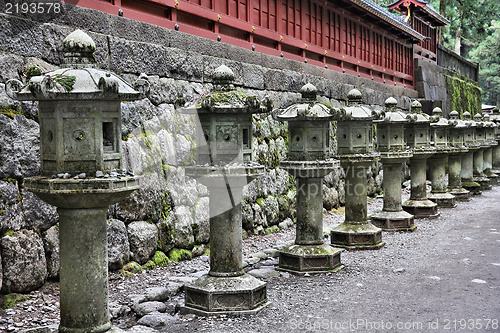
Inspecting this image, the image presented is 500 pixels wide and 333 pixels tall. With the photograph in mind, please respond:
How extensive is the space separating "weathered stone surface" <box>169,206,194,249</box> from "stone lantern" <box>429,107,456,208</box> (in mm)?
9079

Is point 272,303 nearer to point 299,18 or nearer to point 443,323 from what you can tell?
point 443,323

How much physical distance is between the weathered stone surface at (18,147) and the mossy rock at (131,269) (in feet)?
6.06

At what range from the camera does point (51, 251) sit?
6043 mm

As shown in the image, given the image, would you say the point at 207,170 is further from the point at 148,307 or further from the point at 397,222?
the point at 397,222

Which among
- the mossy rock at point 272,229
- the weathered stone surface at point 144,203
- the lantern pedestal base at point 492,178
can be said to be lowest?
the mossy rock at point 272,229

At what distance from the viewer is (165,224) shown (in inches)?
309

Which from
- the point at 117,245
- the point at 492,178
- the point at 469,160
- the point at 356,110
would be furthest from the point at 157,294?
the point at 492,178

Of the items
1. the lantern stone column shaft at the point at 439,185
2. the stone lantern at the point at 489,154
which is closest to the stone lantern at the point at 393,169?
the lantern stone column shaft at the point at 439,185

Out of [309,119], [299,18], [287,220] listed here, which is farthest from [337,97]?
[309,119]

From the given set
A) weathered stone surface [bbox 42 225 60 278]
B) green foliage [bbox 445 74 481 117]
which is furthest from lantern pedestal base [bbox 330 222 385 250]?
green foliage [bbox 445 74 481 117]

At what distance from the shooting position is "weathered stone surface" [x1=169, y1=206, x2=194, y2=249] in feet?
26.5

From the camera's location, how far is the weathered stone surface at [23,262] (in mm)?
5504

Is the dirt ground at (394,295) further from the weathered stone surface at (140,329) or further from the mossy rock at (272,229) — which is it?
the mossy rock at (272,229)

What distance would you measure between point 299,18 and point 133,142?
7646 mm
